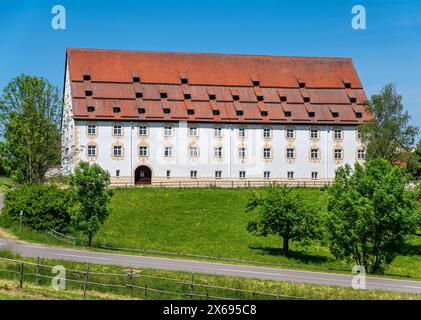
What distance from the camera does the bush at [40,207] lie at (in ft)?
191

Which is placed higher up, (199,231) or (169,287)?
(199,231)

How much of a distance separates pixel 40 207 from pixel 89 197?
5.06 metres

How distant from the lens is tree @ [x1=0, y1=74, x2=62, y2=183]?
226ft

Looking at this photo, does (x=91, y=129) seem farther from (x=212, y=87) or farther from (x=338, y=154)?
(x=338, y=154)

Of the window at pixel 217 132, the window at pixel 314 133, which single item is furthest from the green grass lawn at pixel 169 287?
the window at pixel 314 133

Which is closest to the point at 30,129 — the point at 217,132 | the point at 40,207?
the point at 40,207

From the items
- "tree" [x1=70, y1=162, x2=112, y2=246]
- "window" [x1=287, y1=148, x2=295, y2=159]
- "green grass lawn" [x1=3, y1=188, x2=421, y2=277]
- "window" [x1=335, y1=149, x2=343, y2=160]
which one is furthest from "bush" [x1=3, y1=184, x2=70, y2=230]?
"window" [x1=335, y1=149, x2=343, y2=160]

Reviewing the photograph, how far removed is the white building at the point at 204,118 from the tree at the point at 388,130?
5276mm

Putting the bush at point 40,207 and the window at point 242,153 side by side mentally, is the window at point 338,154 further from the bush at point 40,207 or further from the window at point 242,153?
the bush at point 40,207

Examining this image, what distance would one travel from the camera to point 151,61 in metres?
95.1

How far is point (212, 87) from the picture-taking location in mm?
93562

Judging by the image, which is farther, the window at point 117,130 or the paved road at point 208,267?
the window at point 117,130
